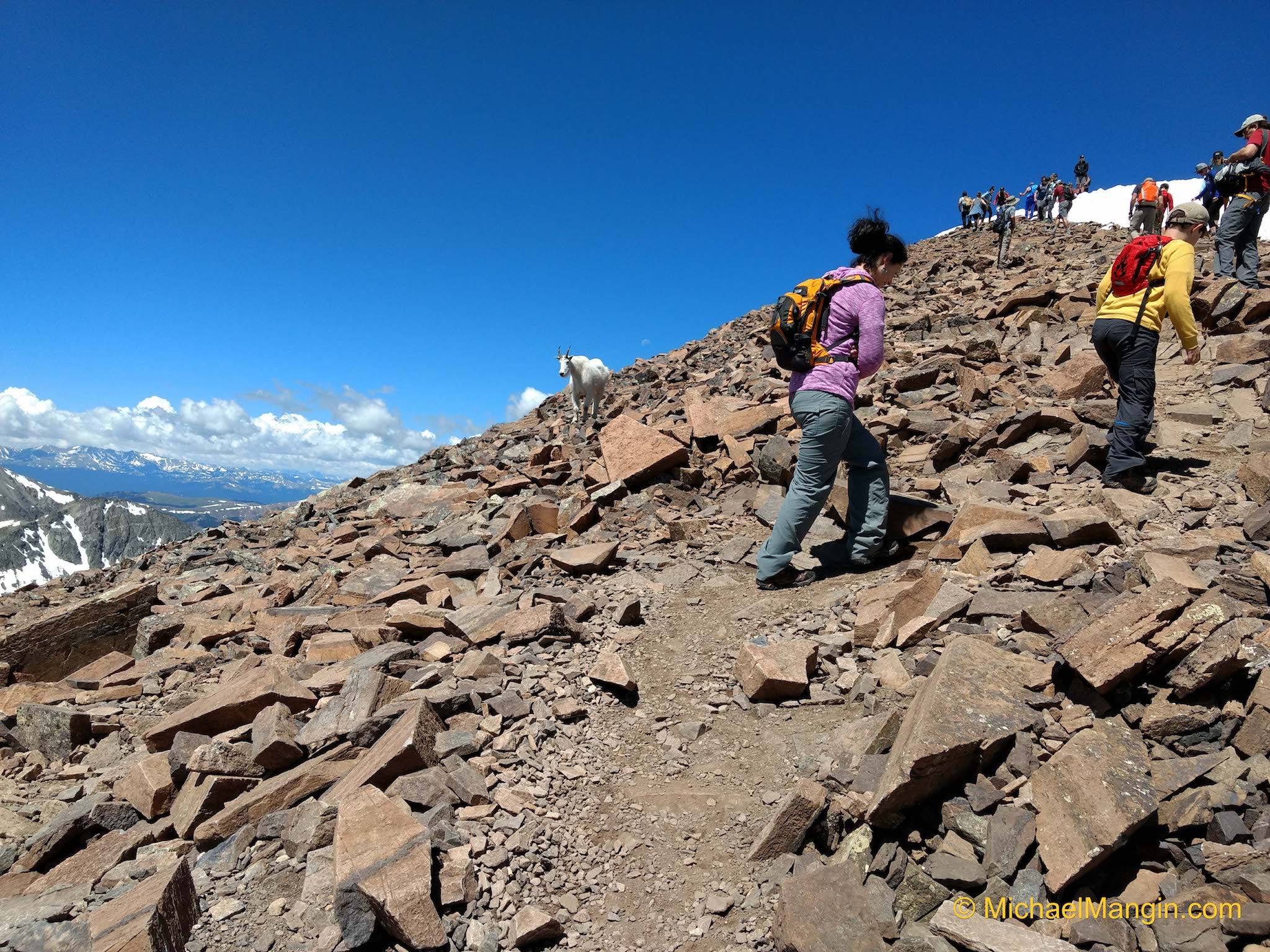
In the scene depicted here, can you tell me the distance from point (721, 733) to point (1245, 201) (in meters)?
11.5

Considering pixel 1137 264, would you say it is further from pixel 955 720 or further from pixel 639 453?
pixel 639 453

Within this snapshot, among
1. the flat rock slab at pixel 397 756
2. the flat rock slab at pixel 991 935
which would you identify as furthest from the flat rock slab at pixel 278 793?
the flat rock slab at pixel 991 935

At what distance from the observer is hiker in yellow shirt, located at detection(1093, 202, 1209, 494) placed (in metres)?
5.49

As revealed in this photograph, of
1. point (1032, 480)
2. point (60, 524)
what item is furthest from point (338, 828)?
point (60, 524)

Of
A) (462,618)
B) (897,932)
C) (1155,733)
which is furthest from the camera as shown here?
(462,618)

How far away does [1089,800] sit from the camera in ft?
8.38

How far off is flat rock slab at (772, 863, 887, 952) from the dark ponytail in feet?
15.3

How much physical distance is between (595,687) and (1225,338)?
932 cm

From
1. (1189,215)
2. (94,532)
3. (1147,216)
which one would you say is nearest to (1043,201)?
(1147,216)

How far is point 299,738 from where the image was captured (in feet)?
13.8

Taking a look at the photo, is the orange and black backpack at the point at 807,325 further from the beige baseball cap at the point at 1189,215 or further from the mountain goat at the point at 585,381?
the mountain goat at the point at 585,381

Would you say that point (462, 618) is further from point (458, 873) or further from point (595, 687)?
point (458, 873)

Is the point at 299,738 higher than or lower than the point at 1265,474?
lower

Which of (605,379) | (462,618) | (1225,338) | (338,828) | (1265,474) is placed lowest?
(338,828)
